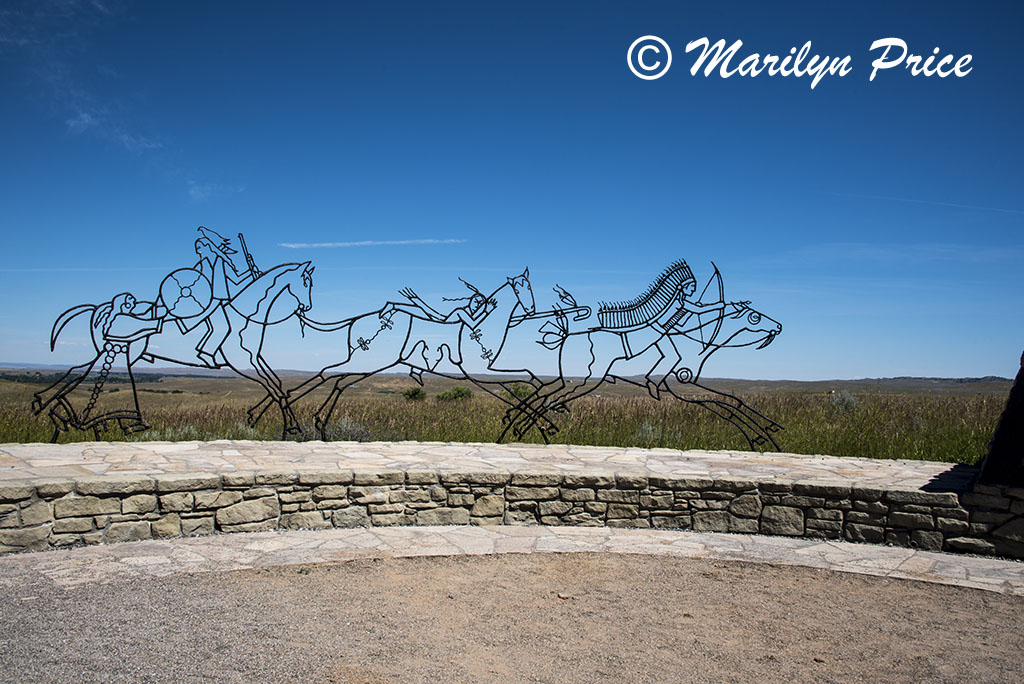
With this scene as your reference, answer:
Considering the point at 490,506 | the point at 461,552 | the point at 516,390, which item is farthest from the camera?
the point at 516,390

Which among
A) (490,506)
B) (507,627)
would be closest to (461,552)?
(490,506)

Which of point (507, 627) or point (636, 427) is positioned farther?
point (636, 427)

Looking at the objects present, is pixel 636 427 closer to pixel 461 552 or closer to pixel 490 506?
pixel 490 506

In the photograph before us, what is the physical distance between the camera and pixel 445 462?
310 inches

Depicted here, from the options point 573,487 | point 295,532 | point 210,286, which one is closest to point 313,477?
point 295,532

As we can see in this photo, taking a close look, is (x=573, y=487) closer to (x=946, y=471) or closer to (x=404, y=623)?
(x=404, y=623)

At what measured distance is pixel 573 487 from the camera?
732 cm

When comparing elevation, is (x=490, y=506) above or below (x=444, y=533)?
above

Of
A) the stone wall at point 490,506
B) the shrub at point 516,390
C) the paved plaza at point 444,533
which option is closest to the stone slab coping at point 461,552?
the paved plaza at point 444,533

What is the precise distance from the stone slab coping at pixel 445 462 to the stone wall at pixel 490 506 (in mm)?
213

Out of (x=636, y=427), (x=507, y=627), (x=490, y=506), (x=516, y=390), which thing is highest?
(x=516, y=390)

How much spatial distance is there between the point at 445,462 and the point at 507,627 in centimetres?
332

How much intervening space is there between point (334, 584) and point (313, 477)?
1.73 m

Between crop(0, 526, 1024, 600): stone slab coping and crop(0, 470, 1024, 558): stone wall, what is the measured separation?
5.6 inches
